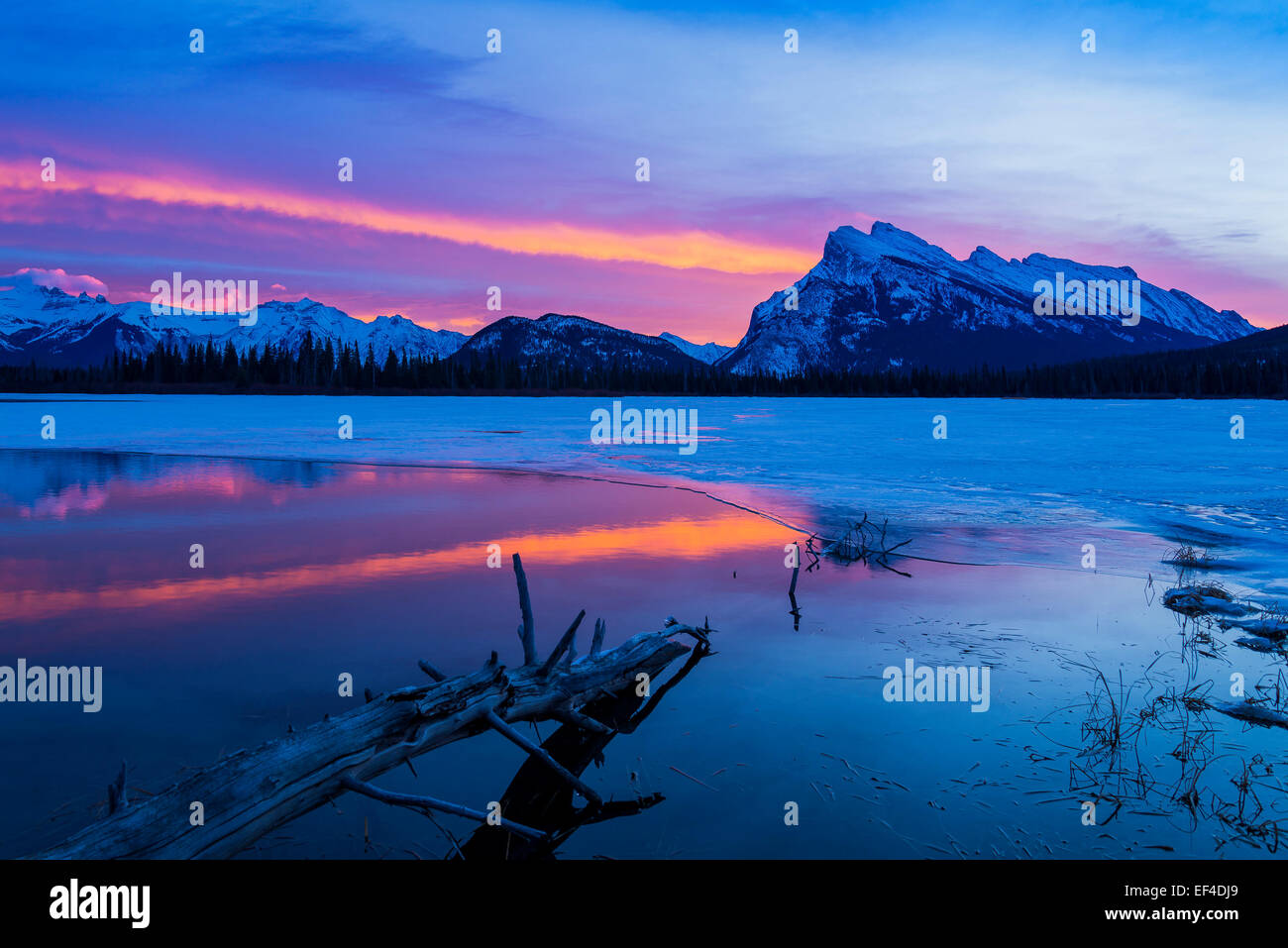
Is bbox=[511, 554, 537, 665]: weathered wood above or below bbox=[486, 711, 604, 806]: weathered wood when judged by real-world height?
above

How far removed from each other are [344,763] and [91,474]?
35239 mm

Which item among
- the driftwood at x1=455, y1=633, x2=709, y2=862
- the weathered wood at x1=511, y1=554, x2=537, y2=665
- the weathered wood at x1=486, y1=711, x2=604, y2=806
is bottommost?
the driftwood at x1=455, y1=633, x2=709, y2=862

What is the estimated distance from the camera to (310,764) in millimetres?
6312

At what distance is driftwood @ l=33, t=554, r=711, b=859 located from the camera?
538cm

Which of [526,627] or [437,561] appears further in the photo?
[437,561]

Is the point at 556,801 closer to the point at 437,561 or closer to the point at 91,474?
the point at 437,561

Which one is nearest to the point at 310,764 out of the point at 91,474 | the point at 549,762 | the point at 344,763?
the point at 344,763

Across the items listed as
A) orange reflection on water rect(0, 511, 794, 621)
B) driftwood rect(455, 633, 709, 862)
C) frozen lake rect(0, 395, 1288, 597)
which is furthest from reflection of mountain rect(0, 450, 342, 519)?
driftwood rect(455, 633, 709, 862)

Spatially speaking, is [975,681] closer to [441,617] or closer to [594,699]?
[594,699]

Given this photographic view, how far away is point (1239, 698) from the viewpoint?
360 inches

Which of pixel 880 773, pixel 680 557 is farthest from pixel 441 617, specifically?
pixel 880 773

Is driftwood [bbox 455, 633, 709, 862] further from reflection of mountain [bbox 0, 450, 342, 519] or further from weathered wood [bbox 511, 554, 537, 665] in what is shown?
reflection of mountain [bbox 0, 450, 342, 519]

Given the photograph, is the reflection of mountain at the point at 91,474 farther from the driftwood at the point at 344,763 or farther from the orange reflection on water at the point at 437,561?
the driftwood at the point at 344,763

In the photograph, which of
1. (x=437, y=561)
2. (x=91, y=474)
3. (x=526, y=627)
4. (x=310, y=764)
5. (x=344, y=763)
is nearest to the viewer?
(x=310, y=764)
